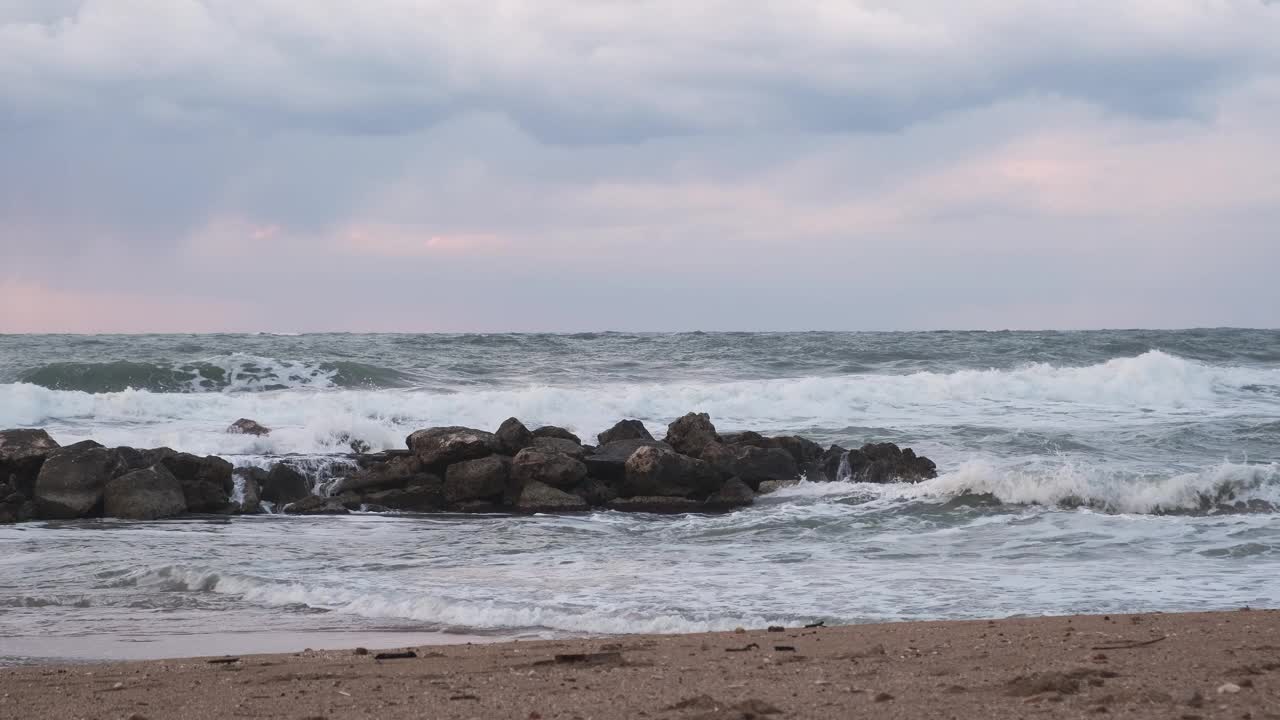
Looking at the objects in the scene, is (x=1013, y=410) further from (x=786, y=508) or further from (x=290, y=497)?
(x=290, y=497)

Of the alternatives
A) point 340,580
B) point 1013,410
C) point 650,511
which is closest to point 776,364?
point 1013,410

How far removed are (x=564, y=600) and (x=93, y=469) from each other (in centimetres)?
842

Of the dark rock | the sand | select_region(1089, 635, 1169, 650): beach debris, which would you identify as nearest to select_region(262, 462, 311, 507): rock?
the dark rock

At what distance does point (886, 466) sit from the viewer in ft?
54.8

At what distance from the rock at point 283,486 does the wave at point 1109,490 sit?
763 centimetres

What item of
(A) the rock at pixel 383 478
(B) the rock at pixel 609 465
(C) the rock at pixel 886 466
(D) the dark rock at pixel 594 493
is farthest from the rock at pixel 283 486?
(C) the rock at pixel 886 466

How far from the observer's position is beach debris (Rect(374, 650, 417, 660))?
6.45m

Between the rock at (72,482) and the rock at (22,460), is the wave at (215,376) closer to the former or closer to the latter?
the rock at (22,460)

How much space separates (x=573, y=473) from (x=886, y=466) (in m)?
4.53

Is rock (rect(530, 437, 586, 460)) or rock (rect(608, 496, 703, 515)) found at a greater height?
rock (rect(530, 437, 586, 460))

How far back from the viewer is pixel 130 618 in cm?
823

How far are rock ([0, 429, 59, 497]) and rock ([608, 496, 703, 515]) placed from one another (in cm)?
733

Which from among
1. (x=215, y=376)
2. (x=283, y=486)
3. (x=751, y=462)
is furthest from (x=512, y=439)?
(x=215, y=376)

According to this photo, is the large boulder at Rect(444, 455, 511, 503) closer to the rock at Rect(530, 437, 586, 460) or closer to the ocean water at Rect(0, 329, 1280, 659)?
the rock at Rect(530, 437, 586, 460)
